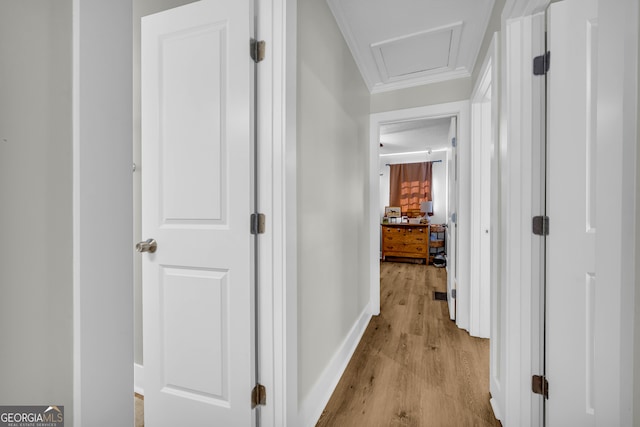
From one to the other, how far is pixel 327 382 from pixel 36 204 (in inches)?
62.4

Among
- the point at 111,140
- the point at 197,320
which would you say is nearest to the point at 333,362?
the point at 197,320

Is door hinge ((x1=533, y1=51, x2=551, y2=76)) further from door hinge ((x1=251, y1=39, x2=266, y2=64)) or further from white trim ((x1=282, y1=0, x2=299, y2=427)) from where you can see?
door hinge ((x1=251, y1=39, x2=266, y2=64))

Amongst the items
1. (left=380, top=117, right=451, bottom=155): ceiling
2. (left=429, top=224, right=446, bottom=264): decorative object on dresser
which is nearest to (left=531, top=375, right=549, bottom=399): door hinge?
(left=380, top=117, right=451, bottom=155): ceiling

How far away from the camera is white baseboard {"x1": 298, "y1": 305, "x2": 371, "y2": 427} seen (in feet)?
4.35

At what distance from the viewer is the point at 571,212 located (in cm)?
108

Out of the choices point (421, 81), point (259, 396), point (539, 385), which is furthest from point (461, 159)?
point (259, 396)

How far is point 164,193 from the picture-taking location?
126 cm

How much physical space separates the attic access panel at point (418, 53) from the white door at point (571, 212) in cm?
100

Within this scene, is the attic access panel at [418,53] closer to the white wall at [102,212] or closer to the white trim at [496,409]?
the white wall at [102,212]

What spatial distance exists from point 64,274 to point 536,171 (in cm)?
159

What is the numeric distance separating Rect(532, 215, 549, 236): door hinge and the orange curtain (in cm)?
512

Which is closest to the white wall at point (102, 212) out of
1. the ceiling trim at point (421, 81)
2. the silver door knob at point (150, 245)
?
the silver door knob at point (150, 245)

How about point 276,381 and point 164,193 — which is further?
point 164,193

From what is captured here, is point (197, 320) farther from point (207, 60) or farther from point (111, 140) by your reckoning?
point (207, 60)
